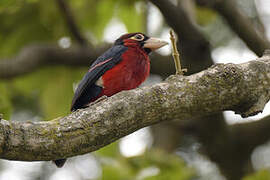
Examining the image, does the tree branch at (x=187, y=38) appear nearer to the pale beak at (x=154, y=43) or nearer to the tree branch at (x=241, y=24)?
the pale beak at (x=154, y=43)

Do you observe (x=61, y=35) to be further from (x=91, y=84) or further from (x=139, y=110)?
(x=139, y=110)

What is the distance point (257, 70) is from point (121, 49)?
1.93 meters

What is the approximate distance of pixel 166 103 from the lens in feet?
9.63

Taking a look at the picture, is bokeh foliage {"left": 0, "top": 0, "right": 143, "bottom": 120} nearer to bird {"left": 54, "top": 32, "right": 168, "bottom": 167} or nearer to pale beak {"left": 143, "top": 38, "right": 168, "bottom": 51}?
pale beak {"left": 143, "top": 38, "right": 168, "bottom": 51}

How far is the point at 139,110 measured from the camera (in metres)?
2.87

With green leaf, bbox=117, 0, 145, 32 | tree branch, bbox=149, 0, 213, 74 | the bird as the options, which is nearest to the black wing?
the bird

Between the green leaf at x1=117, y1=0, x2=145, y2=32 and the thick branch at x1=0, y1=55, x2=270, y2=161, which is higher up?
the green leaf at x1=117, y1=0, x2=145, y2=32

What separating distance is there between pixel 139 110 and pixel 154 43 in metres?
2.23

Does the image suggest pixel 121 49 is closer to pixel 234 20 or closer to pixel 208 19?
pixel 234 20

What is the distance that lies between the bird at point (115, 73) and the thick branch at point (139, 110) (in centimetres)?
136

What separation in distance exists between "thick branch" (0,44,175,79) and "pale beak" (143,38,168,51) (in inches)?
42.1

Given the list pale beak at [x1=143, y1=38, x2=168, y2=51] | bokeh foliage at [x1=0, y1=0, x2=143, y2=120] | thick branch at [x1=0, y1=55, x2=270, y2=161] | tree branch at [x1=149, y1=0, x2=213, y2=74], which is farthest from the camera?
bokeh foliage at [x1=0, y1=0, x2=143, y2=120]

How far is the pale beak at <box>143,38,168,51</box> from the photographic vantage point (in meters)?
5.00

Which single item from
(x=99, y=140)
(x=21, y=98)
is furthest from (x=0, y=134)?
(x=21, y=98)
